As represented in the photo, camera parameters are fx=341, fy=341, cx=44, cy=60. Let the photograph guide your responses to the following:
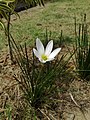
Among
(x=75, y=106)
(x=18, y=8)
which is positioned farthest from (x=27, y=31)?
(x=75, y=106)

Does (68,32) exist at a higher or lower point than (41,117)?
higher

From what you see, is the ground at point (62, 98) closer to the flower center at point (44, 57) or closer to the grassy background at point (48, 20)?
the flower center at point (44, 57)

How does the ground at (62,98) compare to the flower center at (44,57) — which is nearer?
the flower center at (44,57)

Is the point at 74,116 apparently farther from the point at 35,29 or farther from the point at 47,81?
the point at 35,29

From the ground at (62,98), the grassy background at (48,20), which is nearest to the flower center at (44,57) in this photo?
the ground at (62,98)

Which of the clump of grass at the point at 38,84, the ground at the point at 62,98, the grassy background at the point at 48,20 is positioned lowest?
the ground at the point at 62,98

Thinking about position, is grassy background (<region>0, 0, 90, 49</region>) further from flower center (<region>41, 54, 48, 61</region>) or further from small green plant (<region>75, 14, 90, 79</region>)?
flower center (<region>41, 54, 48, 61</region>)

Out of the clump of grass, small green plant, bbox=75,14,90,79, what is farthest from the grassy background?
the clump of grass

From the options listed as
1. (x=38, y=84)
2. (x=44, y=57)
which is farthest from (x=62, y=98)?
(x=44, y=57)
